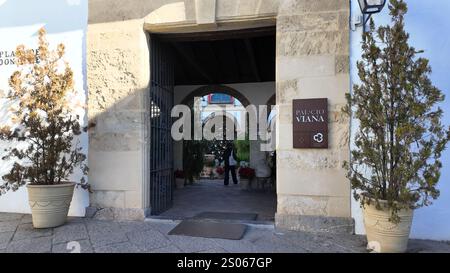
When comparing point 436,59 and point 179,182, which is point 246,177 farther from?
point 436,59

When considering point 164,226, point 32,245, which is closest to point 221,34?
point 164,226

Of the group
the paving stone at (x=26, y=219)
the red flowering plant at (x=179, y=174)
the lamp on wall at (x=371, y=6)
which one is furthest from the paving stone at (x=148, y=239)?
the red flowering plant at (x=179, y=174)

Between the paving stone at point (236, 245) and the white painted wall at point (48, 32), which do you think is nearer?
the paving stone at point (236, 245)

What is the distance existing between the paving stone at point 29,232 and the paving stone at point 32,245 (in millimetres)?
126

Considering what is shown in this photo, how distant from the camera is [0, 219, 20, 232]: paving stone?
12.0 ft

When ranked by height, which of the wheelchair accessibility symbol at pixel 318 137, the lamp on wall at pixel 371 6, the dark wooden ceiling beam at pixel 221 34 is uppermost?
the dark wooden ceiling beam at pixel 221 34

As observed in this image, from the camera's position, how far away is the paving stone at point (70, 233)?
3305mm

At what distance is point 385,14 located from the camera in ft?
11.3

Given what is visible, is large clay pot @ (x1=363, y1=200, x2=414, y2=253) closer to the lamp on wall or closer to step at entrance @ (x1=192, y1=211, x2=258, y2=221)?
step at entrance @ (x1=192, y1=211, x2=258, y2=221)

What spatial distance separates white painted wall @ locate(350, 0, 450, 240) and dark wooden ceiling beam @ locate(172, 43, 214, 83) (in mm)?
3445

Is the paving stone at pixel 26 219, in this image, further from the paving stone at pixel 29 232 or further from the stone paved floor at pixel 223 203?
the stone paved floor at pixel 223 203

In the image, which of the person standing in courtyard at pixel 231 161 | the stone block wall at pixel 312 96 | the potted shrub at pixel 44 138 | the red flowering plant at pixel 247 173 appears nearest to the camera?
the stone block wall at pixel 312 96

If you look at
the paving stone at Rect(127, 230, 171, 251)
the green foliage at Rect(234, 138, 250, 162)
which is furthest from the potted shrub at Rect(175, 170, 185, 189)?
the paving stone at Rect(127, 230, 171, 251)
